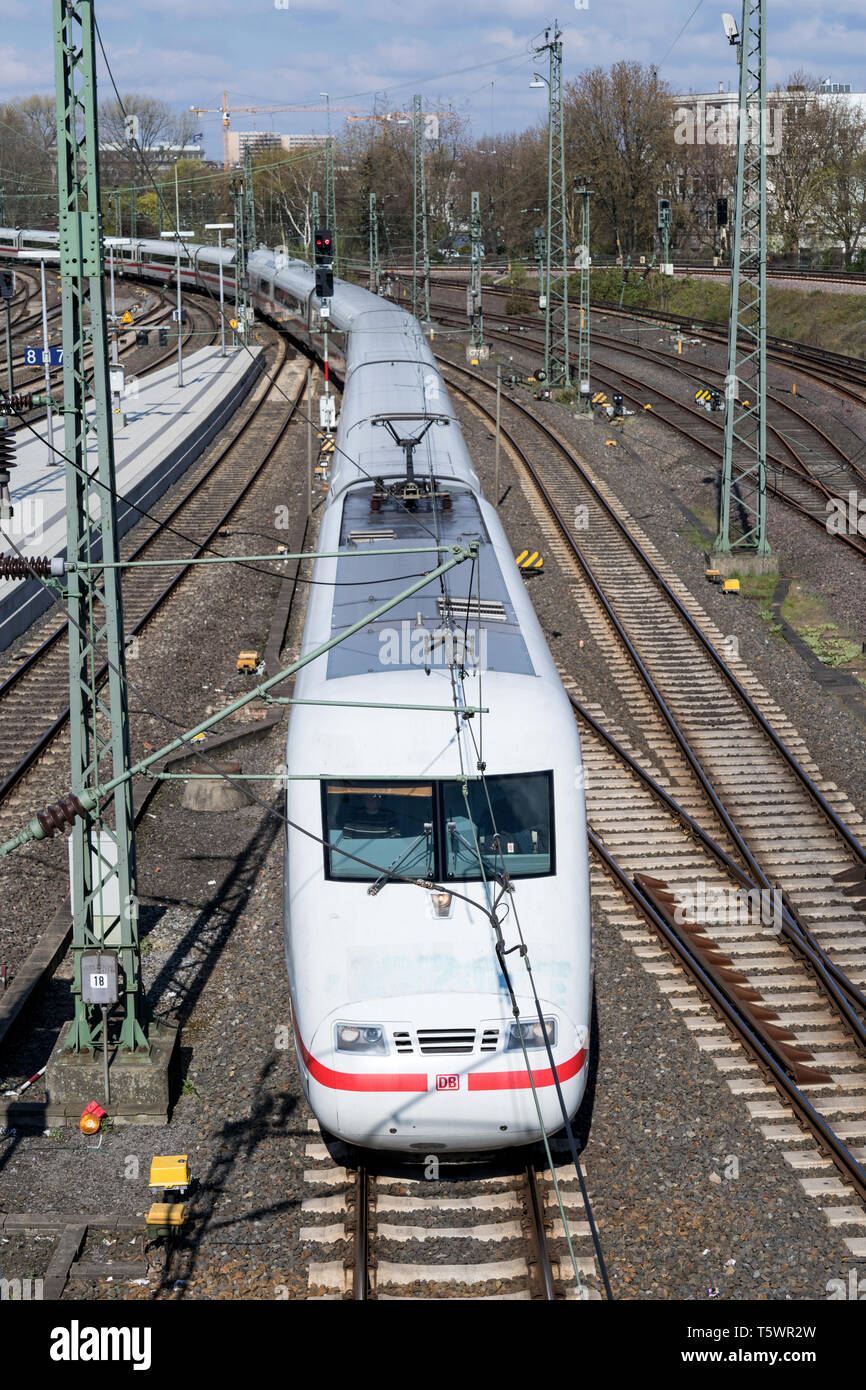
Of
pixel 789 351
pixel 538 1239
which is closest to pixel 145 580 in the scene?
pixel 538 1239

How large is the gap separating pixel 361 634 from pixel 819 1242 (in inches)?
206

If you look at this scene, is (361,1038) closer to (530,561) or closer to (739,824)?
(739,824)

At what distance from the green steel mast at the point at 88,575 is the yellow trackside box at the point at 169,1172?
4.80 feet

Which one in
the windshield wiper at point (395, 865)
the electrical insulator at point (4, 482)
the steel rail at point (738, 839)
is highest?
the electrical insulator at point (4, 482)

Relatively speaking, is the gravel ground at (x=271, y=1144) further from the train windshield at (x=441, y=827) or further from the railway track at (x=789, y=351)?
the railway track at (x=789, y=351)

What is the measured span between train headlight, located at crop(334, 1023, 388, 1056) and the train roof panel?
2.45 m

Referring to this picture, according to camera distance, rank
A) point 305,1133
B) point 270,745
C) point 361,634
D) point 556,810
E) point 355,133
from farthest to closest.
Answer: point 355,133
point 270,745
point 361,634
point 305,1133
point 556,810

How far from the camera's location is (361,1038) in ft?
26.7

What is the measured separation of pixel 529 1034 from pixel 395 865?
1.35 m

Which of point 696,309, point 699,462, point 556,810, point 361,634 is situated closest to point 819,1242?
point 556,810

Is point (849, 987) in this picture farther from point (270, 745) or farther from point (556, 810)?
point (270, 745)

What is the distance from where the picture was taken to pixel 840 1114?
32.2 ft

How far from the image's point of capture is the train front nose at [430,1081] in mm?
8047

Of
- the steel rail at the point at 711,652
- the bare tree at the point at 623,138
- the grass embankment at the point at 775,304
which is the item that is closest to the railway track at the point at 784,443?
the steel rail at the point at 711,652
